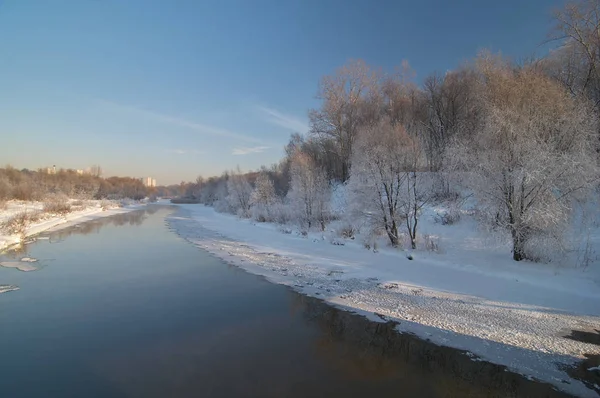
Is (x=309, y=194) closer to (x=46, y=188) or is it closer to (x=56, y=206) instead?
(x=56, y=206)

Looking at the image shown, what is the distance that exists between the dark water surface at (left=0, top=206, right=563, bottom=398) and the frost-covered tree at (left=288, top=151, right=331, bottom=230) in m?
15.0

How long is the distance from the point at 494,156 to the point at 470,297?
18.7 ft

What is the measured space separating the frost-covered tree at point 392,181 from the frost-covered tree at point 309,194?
25.4 ft

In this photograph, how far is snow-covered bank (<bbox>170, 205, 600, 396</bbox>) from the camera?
666 centimetres

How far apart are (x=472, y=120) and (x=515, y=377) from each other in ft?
82.0

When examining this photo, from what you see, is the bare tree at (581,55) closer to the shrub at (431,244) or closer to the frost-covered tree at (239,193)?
the shrub at (431,244)

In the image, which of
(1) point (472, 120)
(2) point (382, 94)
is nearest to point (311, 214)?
(1) point (472, 120)

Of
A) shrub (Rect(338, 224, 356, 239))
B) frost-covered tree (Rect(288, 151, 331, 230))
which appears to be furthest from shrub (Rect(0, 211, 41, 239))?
shrub (Rect(338, 224, 356, 239))

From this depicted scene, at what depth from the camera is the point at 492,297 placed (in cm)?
983

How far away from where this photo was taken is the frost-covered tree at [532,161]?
36.9 feet

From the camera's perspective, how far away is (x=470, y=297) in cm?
994

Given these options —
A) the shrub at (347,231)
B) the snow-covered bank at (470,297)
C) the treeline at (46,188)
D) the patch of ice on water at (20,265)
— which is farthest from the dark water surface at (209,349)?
the treeline at (46,188)

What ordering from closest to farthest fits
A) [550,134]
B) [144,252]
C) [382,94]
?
1. [550,134]
2. [144,252]
3. [382,94]

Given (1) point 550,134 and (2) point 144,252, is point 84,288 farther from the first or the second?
(1) point 550,134
